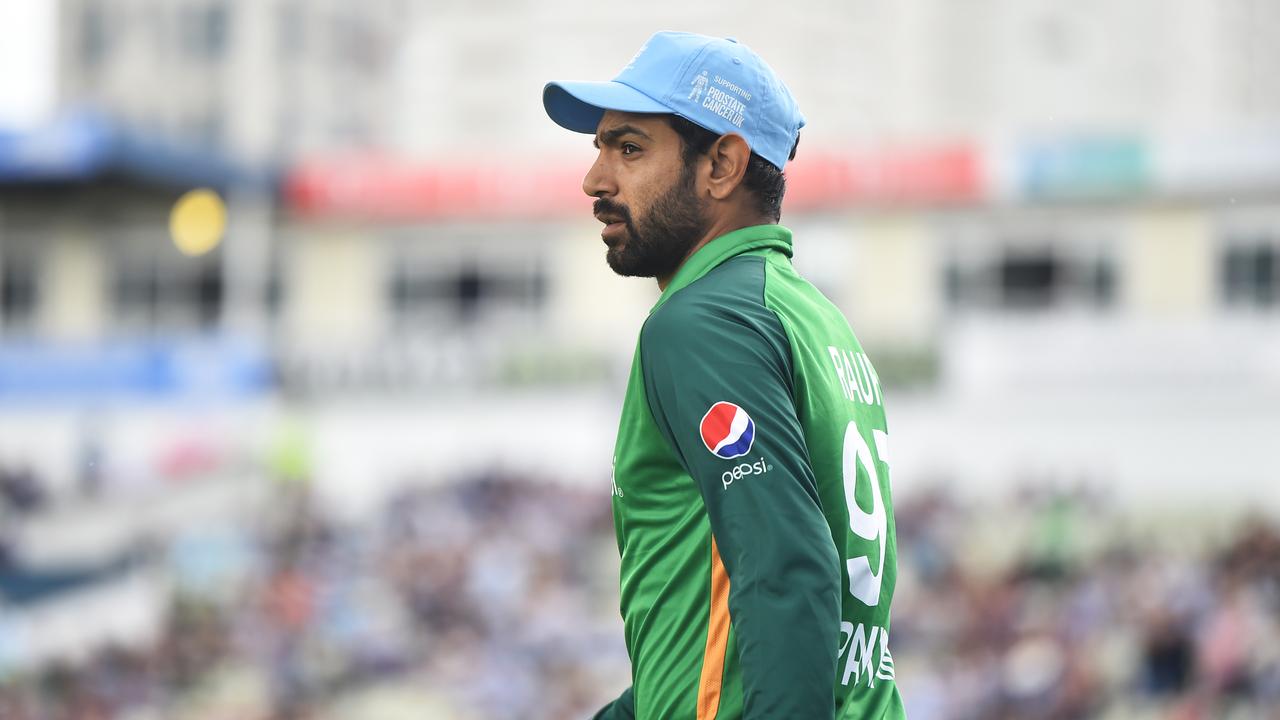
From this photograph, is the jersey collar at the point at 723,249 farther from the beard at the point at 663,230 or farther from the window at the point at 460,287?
the window at the point at 460,287

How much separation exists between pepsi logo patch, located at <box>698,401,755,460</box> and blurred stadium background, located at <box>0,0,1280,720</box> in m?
13.0

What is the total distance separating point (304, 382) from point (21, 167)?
5.65 meters

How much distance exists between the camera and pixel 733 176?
2.17 meters

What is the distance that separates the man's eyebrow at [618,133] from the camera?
2.18 meters

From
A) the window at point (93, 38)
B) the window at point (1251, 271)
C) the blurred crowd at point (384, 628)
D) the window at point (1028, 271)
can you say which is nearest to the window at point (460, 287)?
the blurred crowd at point (384, 628)

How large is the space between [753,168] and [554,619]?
→ 15.7 metres

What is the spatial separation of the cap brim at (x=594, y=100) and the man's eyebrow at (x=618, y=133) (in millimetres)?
31

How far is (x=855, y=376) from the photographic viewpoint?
2.18 metres

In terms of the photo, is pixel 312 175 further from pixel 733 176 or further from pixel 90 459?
pixel 733 176

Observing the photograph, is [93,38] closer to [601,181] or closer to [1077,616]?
[1077,616]

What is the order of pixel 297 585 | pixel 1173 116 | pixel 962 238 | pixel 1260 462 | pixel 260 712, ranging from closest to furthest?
pixel 260 712 < pixel 297 585 < pixel 1260 462 < pixel 962 238 < pixel 1173 116

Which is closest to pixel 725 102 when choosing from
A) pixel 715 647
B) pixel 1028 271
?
pixel 715 647

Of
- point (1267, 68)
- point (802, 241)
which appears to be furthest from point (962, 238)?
point (1267, 68)

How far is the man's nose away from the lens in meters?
2.21
